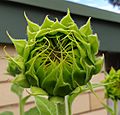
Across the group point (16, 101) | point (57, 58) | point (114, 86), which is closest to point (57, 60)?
point (57, 58)

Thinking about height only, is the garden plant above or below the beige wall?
below

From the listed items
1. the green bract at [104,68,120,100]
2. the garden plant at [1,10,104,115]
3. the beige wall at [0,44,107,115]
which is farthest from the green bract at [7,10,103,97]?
the beige wall at [0,44,107,115]

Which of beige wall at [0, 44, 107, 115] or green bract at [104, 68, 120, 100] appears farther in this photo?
beige wall at [0, 44, 107, 115]

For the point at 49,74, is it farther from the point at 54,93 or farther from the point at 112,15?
the point at 112,15

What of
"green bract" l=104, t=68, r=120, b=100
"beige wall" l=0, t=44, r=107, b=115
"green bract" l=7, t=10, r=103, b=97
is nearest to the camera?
"green bract" l=7, t=10, r=103, b=97

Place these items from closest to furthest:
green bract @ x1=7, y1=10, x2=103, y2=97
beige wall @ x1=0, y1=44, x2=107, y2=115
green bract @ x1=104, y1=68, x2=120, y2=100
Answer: green bract @ x1=7, y1=10, x2=103, y2=97
green bract @ x1=104, y1=68, x2=120, y2=100
beige wall @ x1=0, y1=44, x2=107, y2=115

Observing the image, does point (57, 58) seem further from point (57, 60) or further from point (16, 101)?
point (16, 101)

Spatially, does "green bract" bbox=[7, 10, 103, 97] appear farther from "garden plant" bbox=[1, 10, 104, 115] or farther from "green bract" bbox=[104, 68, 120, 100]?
"green bract" bbox=[104, 68, 120, 100]

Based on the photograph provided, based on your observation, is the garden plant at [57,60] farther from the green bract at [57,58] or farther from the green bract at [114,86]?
the green bract at [114,86]
